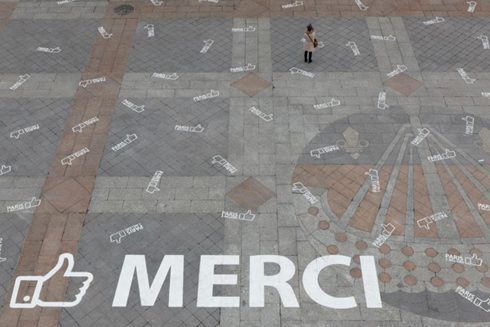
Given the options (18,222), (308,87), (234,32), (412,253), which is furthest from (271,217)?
(234,32)

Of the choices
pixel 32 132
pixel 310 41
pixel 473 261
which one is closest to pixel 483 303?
pixel 473 261

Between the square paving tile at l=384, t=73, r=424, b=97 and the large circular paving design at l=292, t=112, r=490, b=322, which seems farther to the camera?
the square paving tile at l=384, t=73, r=424, b=97

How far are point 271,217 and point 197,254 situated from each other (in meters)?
2.44

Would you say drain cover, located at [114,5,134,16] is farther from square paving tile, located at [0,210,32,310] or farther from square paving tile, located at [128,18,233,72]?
square paving tile, located at [0,210,32,310]

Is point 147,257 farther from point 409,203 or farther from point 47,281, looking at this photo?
point 409,203

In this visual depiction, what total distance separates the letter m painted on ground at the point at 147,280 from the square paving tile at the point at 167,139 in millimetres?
3207

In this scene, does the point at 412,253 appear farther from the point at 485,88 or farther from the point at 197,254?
the point at 485,88

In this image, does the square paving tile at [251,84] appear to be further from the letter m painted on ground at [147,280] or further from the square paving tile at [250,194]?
the letter m painted on ground at [147,280]


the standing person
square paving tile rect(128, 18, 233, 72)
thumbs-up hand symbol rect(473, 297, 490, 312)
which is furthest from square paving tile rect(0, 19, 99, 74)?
thumbs-up hand symbol rect(473, 297, 490, 312)

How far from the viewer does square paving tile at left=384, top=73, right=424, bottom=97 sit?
18.5 meters

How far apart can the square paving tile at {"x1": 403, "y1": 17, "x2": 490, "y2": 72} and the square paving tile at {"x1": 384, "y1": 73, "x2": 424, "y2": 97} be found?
960 millimetres

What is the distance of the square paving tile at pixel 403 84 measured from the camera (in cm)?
1853

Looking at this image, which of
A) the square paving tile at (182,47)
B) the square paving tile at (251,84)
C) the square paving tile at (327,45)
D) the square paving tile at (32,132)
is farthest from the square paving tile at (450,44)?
the square paving tile at (32,132)

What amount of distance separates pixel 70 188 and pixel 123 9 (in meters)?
10.8
